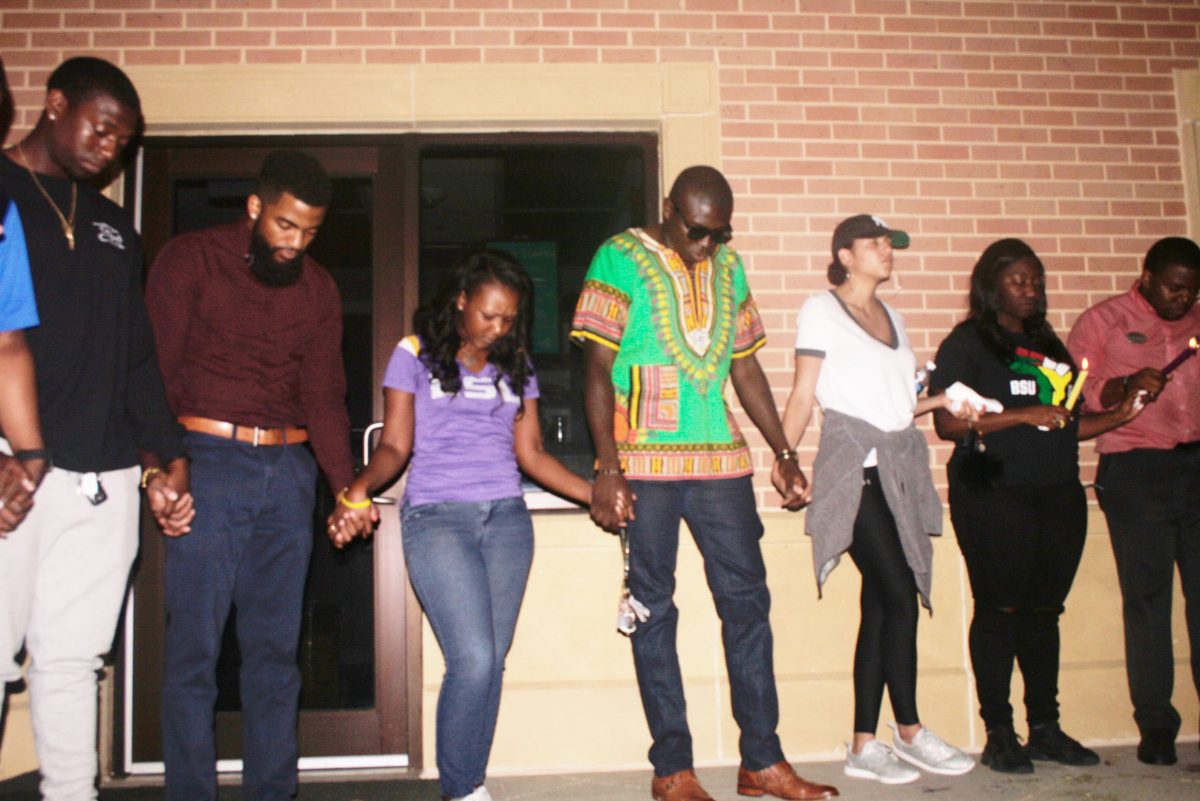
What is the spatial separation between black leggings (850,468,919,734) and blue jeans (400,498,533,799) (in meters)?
1.28

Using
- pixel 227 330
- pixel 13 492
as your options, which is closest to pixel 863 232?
pixel 227 330

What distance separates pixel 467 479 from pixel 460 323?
1.71 ft

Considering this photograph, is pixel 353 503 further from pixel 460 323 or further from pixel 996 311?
pixel 996 311

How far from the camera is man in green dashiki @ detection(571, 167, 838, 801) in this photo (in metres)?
3.15

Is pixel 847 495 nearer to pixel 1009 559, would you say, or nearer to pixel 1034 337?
pixel 1009 559

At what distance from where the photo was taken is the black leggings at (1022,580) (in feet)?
11.5

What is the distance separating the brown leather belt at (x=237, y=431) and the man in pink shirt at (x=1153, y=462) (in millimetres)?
3186

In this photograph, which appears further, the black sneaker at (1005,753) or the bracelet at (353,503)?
the black sneaker at (1005,753)

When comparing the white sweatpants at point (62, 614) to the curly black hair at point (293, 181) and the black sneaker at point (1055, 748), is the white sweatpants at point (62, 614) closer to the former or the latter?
the curly black hair at point (293, 181)

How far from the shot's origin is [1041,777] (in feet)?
11.1

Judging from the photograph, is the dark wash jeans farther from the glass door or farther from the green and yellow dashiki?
the glass door

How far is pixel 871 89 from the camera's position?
165 inches

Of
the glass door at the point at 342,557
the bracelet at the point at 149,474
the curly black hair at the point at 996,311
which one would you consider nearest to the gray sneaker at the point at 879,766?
the curly black hair at the point at 996,311

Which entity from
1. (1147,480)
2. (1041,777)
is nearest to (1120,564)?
(1147,480)
